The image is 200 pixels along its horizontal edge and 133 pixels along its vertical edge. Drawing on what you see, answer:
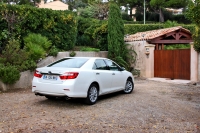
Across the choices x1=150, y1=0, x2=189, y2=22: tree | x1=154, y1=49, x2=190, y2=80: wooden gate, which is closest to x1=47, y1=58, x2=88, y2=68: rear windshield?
x1=154, y1=49, x2=190, y2=80: wooden gate

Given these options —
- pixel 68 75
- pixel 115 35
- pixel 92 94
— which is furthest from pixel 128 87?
pixel 115 35

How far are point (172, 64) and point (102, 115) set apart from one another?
9441 mm

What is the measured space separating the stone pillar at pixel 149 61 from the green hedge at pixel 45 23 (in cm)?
504

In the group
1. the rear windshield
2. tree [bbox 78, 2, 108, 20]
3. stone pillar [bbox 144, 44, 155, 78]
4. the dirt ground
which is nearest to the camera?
the dirt ground

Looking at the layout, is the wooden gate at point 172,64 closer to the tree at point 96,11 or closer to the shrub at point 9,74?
the shrub at point 9,74

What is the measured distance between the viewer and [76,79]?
6688mm

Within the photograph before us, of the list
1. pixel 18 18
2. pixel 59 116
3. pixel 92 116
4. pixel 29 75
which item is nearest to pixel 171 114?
pixel 92 116

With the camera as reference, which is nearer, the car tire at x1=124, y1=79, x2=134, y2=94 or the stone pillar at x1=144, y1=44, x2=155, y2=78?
the car tire at x1=124, y1=79, x2=134, y2=94

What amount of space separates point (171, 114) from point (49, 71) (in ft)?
11.9

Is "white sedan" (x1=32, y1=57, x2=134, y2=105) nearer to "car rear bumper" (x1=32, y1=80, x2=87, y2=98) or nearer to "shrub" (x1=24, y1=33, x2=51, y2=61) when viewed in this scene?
"car rear bumper" (x1=32, y1=80, x2=87, y2=98)

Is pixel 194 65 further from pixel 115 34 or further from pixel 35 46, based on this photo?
pixel 35 46

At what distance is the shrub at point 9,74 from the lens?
9781 mm

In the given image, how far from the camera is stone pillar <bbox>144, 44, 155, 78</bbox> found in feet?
50.7

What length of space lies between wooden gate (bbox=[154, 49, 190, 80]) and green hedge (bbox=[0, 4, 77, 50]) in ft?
19.2
